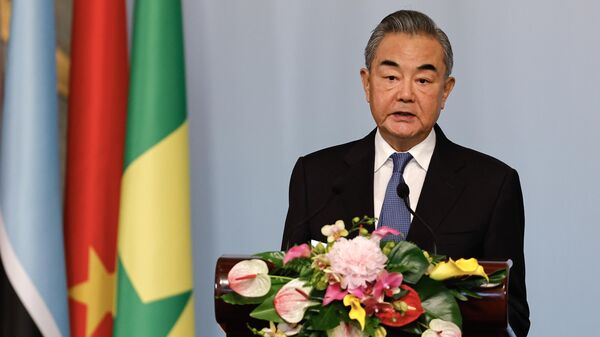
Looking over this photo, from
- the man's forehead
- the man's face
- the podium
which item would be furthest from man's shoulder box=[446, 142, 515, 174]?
the podium

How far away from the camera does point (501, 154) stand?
137 inches

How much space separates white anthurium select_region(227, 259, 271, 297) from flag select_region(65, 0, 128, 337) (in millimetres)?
1130

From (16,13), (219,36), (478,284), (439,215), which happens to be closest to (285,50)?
(219,36)

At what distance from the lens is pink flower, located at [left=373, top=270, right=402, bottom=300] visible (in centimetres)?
176

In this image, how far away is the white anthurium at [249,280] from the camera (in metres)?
1.85

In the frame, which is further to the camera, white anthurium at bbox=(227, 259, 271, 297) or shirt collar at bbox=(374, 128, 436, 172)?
shirt collar at bbox=(374, 128, 436, 172)

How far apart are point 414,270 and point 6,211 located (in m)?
1.33

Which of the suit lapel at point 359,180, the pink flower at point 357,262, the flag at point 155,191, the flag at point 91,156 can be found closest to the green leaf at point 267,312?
the pink flower at point 357,262

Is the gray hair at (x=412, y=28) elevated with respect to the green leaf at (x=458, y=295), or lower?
elevated

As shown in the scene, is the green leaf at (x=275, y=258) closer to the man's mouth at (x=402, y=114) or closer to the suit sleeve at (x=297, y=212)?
the suit sleeve at (x=297, y=212)

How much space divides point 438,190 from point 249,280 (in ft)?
2.31

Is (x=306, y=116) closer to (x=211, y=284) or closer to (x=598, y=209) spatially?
(x=211, y=284)

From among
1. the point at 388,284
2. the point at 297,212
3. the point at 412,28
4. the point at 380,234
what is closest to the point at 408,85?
the point at 412,28

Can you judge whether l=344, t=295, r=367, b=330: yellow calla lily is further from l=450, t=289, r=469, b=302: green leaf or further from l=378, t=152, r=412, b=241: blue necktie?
l=378, t=152, r=412, b=241: blue necktie
